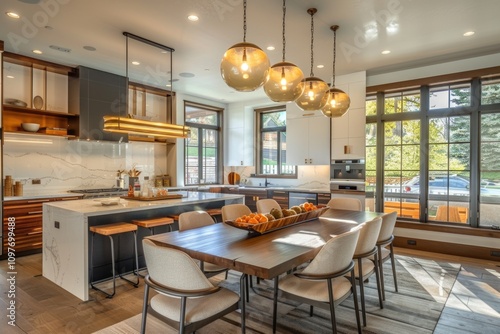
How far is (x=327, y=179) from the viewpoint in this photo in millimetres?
6492

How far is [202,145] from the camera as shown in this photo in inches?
A: 305

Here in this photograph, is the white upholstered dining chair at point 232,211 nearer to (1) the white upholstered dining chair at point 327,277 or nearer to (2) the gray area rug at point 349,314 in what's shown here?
(2) the gray area rug at point 349,314

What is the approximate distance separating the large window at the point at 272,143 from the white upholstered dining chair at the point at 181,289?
5.51 metres

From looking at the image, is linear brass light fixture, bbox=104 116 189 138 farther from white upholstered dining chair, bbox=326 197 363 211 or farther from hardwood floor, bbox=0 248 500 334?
white upholstered dining chair, bbox=326 197 363 211

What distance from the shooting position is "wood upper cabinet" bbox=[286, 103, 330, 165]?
597 cm

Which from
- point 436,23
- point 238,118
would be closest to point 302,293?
point 436,23

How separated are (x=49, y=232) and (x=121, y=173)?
2.72 m

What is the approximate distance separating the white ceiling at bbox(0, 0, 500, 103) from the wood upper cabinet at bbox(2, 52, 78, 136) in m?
0.34

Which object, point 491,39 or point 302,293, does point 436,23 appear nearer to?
point 491,39

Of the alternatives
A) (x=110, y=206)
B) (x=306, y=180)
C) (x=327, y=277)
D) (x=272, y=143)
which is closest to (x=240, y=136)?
(x=272, y=143)

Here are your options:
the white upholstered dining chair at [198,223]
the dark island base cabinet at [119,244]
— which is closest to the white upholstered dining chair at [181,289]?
the white upholstered dining chair at [198,223]

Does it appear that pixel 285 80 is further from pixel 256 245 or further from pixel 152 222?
pixel 152 222

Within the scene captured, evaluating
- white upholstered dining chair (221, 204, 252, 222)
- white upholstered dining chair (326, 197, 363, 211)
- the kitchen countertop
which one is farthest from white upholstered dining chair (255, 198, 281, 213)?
the kitchen countertop

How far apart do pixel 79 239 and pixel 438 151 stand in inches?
211
